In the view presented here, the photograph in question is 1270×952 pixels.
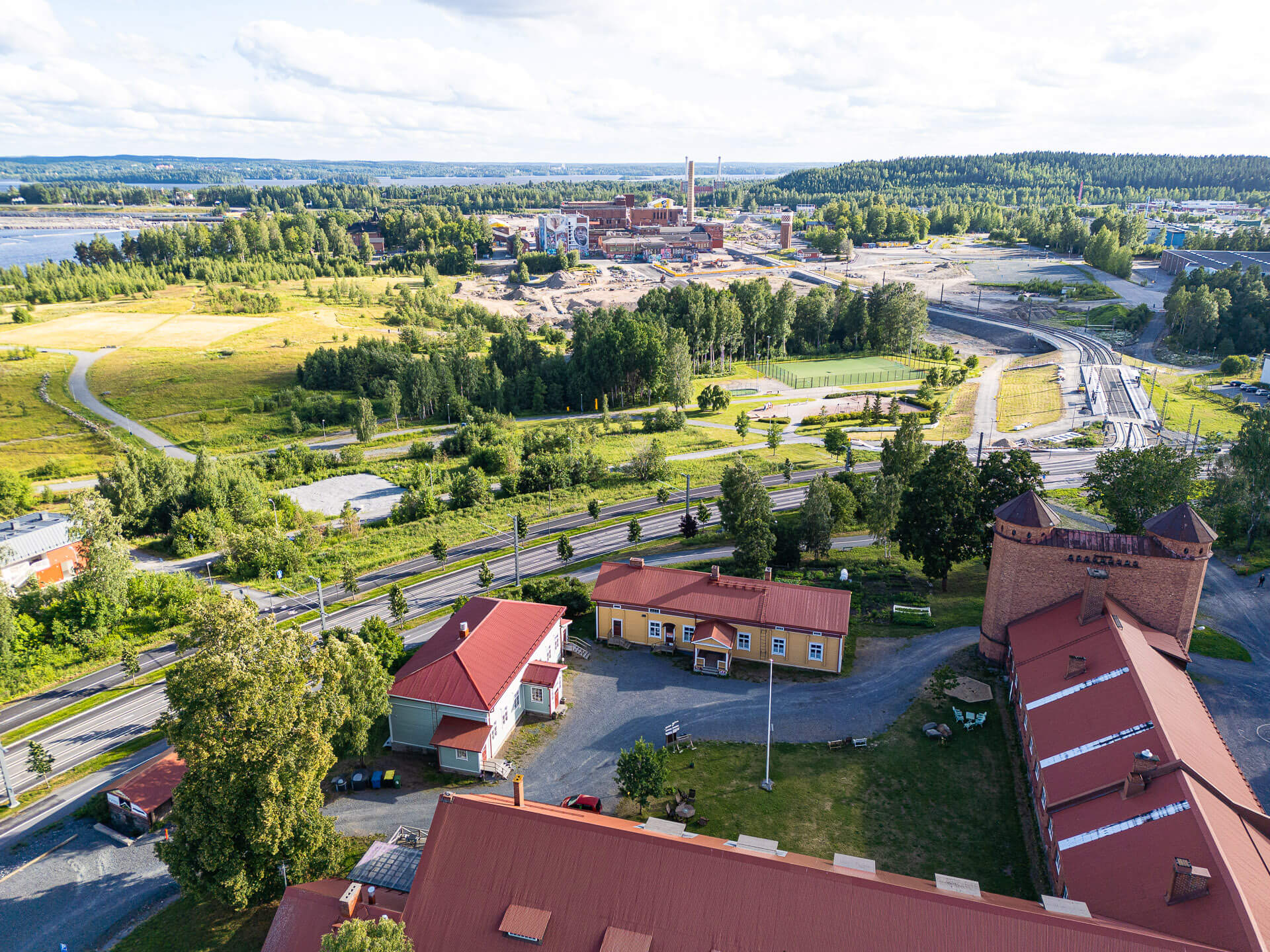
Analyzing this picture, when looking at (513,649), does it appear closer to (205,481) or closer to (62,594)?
(62,594)

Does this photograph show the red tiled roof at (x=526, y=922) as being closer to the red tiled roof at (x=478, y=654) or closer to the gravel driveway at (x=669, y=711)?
the gravel driveway at (x=669, y=711)


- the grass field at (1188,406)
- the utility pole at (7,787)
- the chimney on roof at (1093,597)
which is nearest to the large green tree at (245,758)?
the utility pole at (7,787)

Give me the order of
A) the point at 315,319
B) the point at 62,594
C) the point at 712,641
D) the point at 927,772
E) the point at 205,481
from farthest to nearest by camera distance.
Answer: the point at 315,319 < the point at 205,481 < the point at 62,594 < the point at 712,641 < the point at 927,772

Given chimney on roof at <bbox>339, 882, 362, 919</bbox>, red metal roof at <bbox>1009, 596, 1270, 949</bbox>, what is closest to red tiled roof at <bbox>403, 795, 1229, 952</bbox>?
red metal roof at <bbox>1009, 596, 1270, 949</bbox>

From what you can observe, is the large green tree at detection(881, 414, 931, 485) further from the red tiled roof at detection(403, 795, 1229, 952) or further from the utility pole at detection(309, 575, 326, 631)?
the utility pole at detection(309, 575, 326, 631)

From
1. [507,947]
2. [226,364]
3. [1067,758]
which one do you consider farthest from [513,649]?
[226,364]

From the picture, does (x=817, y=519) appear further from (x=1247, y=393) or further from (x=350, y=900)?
(x=1247, y=393)
